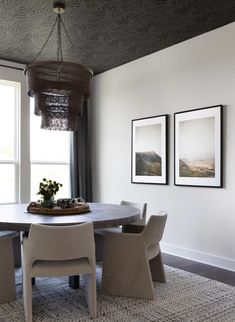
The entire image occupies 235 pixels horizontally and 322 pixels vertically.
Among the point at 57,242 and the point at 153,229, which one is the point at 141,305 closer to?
the point at 153,229

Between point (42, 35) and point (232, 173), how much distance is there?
2865mm

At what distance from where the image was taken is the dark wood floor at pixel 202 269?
139 inches

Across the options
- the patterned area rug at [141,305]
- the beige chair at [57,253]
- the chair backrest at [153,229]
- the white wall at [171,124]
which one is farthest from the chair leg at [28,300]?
the white wall at [171,124]

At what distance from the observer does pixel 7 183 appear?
5.32 metres

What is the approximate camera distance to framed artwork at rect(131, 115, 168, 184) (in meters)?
4.66

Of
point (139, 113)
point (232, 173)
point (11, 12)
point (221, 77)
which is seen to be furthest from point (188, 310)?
point (11, 12)

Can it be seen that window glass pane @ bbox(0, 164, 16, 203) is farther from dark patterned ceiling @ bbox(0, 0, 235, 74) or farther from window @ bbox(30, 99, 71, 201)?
dark patterned ceiling @ bbox(0, 0, 235, 74)

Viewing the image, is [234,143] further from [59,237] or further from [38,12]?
[38,12]

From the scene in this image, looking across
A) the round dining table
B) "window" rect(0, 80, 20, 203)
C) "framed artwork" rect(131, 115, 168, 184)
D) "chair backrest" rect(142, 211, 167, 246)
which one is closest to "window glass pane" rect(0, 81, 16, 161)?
"window" rect(0, 80, 20, 203)

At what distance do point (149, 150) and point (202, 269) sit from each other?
5.94 feet

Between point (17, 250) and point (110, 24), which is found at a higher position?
point (110, 24)

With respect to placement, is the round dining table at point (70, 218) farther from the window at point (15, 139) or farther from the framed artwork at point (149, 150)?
the window at point (15, 139)

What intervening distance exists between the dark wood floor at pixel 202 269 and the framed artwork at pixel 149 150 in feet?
3.43

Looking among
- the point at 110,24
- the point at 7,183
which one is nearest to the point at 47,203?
the point at 110,24
